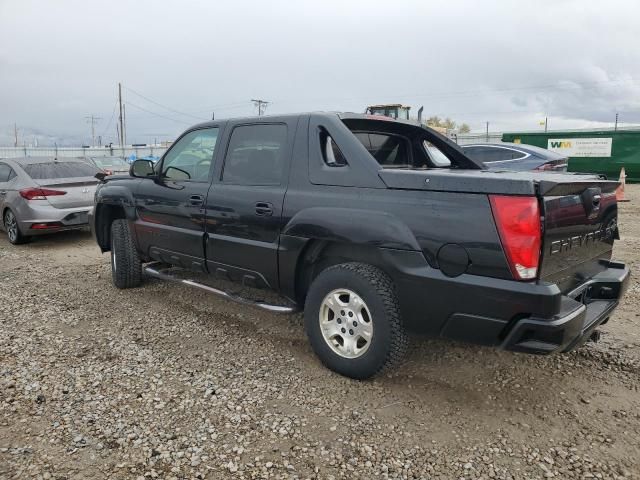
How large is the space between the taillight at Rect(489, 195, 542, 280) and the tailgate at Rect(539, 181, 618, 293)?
0.20ft

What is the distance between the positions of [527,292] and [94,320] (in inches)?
152

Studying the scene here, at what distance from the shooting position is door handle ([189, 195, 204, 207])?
4297 millimetres

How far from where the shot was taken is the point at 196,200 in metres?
4.34

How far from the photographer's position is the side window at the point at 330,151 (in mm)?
3525

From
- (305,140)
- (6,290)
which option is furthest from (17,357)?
(305,140)

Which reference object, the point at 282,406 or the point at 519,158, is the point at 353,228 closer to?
the point at 282,406

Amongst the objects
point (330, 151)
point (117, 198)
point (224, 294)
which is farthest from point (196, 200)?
point (117, 198)

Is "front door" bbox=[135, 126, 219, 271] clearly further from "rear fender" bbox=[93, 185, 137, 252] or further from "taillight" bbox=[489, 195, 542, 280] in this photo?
"taillight" bbox=[489, 195, 542, 280]

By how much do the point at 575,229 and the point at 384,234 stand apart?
1.13 meters

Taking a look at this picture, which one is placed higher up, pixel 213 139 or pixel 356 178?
pixel 213 139

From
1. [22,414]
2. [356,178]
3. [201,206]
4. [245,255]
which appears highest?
[356,178]

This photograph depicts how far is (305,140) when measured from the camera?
365 centimetres

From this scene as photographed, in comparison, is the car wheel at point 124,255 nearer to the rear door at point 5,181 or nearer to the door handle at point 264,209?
the door handle at point 264,209

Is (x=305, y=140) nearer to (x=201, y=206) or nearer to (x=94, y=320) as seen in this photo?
(x=201, y=206)
